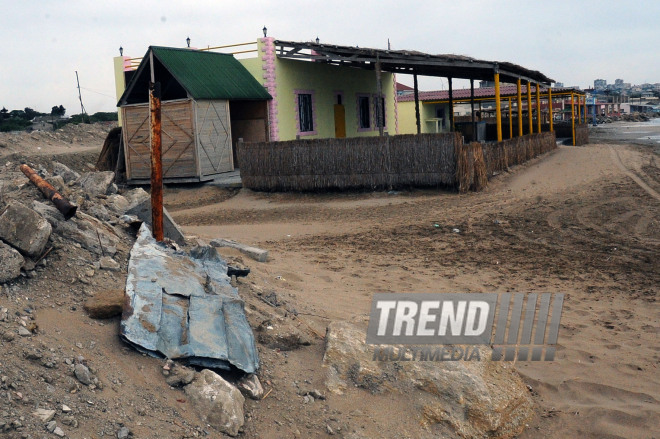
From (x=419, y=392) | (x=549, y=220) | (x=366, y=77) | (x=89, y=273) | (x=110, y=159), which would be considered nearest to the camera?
(x=419, y=392)

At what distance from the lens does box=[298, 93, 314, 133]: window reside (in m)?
24.6

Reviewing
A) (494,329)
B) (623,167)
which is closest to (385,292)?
(494,329)

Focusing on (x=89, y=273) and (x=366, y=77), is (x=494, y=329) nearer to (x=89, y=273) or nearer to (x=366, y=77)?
(x=89, y=273)

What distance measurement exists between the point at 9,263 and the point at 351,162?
1294cm

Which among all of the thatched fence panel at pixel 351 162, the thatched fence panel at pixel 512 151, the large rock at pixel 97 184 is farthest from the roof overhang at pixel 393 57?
the large rock at pixel 97 184

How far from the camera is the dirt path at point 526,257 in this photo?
232 inches

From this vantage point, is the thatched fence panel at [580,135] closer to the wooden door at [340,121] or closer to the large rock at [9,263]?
the wooden door at [340,121]

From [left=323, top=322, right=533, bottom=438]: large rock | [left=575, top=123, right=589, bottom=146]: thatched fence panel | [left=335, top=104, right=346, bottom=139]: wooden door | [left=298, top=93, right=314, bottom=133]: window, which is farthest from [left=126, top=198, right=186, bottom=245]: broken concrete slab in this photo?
[left=575, top=123, right=589, bottom=146]: thatched fence panel

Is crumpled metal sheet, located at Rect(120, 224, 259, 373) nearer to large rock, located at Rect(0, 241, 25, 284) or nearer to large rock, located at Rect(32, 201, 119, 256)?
large rock, located at Rect(32, 201, 119, 256)

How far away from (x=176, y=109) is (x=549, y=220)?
1195cm

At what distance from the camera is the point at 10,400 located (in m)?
3.95

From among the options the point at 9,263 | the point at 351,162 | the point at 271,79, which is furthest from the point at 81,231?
the point at 271,79

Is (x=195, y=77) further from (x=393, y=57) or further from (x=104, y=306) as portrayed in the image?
(x=104, y=306)

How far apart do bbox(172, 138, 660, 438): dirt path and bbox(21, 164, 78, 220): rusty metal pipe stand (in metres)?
2.25
